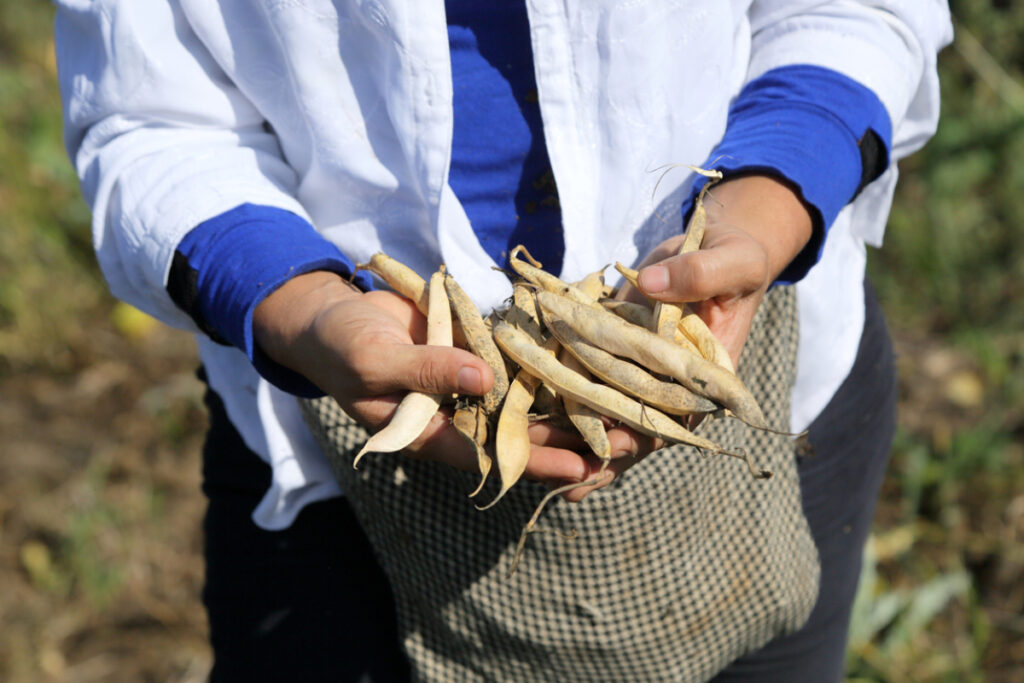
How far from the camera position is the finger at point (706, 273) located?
1.05m

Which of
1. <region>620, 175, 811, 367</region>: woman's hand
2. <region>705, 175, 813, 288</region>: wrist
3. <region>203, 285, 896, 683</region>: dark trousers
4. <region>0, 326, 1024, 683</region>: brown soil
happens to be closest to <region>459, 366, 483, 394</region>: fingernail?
<region>620, 175, 811, 367</region>: woman's hand

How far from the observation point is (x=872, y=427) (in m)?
1.65

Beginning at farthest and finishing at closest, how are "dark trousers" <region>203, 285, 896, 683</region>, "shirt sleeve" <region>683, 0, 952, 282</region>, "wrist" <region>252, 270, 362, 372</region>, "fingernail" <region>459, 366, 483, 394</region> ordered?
"dark trousers" <region>203, 285, 896, 683</region>, "shirt sleeve" <region>683, 0, 952, 282</region>, "wrist" <region>252, 270, 362, 372</region>, "fingernail" <region>459, 366, 483, 394</region>

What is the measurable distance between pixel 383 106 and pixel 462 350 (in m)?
0.42

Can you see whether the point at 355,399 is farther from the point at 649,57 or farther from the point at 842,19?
the point at 842,19

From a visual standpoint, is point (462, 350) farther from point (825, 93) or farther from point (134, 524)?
point (134, 524)

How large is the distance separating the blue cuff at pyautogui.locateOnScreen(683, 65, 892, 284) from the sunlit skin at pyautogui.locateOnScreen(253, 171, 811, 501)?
0.03 meters

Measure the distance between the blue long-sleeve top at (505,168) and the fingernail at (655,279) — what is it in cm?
27

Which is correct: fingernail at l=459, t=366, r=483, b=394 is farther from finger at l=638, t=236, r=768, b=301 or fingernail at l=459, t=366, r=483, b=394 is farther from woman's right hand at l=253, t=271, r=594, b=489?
finger at l=638, t=236, r=768, b=301

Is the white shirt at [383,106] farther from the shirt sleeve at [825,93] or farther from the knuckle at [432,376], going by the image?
the knuckle at [432,376]

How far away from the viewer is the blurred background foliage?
2.48 metres

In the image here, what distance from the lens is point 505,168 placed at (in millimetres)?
1304

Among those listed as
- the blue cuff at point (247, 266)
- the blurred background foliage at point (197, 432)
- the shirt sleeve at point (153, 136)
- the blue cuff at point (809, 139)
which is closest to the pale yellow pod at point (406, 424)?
the blue cuff at point (247, 266)

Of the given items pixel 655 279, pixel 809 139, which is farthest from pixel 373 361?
pixel 809 139
